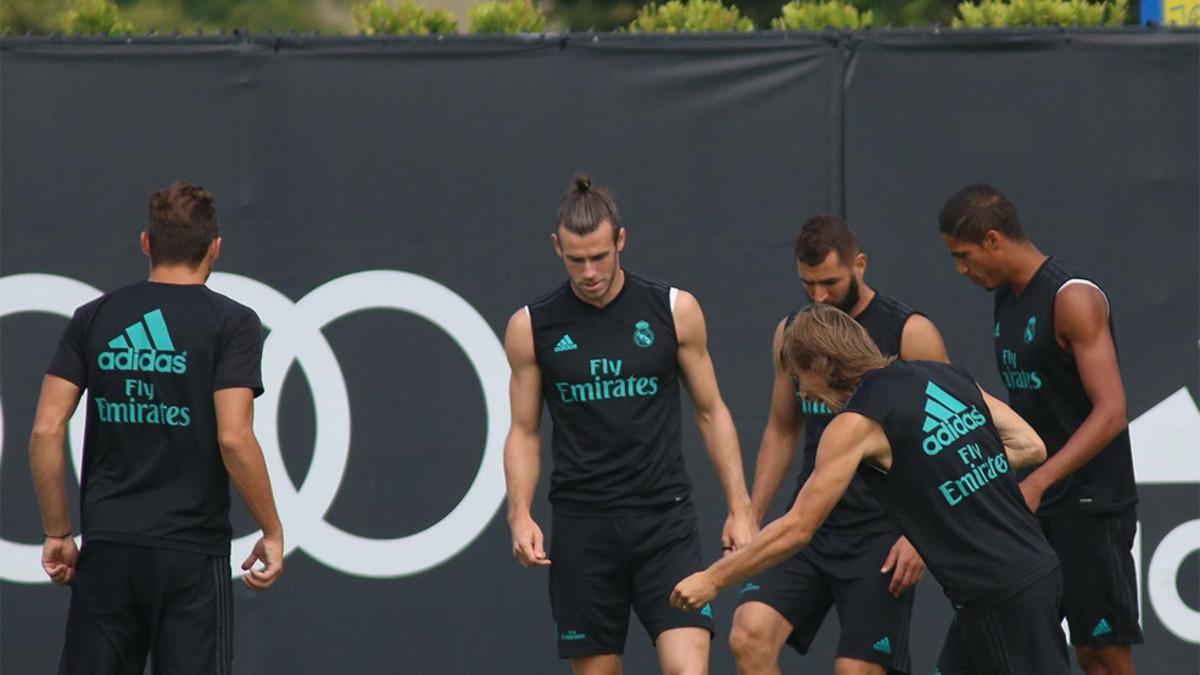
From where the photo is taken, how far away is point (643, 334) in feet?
17.5

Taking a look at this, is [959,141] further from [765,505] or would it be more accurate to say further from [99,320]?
[99,320]

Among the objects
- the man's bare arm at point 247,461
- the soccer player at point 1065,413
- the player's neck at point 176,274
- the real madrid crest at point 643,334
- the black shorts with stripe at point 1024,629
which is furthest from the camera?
the soccer player at point 1065,413

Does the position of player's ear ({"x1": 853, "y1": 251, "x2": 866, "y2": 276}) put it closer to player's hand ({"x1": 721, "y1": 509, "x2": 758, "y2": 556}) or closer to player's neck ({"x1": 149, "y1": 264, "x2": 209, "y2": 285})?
player's hand ({"x1": 721, "y1": 509, "x2": 758, "y2": 556})

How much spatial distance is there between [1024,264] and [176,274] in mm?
2840

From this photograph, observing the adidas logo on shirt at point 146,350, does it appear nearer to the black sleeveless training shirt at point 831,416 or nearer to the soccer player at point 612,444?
the soccer player at point 612,444

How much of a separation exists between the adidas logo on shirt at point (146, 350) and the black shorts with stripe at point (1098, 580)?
9.97 ft

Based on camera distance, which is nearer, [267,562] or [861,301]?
[267,562]

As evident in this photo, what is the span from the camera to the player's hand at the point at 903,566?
17.5 feet

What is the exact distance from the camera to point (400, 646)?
6605 millimetres

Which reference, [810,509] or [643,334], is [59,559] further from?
[810,509]

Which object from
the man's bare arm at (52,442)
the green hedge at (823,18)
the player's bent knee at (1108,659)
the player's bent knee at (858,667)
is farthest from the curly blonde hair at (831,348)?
the green hedge at (823,18)

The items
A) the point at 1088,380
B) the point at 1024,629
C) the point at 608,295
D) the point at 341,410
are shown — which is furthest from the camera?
the point at 341,410

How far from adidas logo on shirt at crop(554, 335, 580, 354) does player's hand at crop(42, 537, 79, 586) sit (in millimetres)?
1669

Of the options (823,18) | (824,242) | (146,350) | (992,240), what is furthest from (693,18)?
(146,350)
